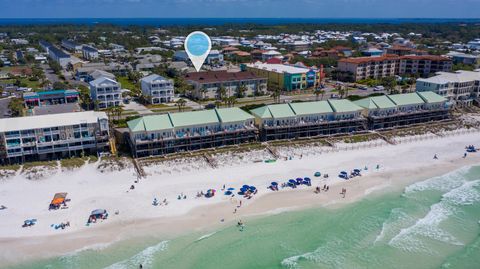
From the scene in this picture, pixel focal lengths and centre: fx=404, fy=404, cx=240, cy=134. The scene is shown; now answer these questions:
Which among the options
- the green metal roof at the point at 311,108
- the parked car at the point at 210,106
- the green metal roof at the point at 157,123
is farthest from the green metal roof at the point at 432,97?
the green metal roof at the point at 157,123

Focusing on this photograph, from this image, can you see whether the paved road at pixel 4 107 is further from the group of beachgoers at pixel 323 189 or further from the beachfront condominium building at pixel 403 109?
the beachfront condominium building at pixel 403 109

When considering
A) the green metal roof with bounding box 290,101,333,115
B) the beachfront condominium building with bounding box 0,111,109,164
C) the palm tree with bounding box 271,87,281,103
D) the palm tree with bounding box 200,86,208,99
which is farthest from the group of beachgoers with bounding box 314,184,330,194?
the palm tree with bounding box 200,86,208,99

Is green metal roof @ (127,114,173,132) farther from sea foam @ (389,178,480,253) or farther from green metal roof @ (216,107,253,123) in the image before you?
sea foam @ (389,178,480,253)

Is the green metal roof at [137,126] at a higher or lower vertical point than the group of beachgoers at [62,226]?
higher

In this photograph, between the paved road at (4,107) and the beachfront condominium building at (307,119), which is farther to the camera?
the paved road at (4,107)

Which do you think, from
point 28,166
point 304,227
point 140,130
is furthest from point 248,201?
point 28,166

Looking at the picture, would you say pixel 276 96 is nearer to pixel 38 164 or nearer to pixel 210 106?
pixel 210 106

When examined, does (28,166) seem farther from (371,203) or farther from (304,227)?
(371,203)
